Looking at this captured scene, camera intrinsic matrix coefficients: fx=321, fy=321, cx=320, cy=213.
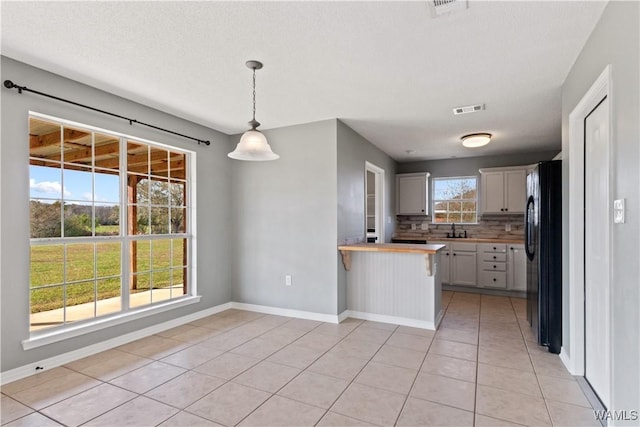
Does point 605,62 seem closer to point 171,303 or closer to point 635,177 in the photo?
point 635,177

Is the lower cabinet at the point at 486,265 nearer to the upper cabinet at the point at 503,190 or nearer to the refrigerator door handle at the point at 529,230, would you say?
the upper cabinet at the point at 503,190

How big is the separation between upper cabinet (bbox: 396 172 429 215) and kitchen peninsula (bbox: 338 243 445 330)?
8.46ft

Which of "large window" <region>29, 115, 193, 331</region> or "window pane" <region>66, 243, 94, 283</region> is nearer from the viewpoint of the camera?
"large window" <region>29, 115, 193, 331</region>

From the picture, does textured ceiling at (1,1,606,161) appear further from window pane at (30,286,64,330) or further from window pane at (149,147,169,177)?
window pane at (30,286,64,330)

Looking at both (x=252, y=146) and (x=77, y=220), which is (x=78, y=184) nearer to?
(x=77, y=220)

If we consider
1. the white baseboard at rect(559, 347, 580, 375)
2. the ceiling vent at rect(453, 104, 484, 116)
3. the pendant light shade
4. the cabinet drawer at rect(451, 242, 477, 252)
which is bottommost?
the white baseboard at rect(559, 347, 580, 375)

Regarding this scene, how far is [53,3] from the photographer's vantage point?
73.7 inches

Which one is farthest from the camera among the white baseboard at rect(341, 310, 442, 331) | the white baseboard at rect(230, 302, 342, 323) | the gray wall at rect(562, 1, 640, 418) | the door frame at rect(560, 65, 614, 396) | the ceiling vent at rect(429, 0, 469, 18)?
the white baseboard at rect(230, 302, 342, 323)

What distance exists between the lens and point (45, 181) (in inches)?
110

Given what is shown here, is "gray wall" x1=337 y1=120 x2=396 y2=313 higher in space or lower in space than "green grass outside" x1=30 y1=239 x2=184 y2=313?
higher

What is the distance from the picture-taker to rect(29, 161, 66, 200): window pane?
271 centimetres

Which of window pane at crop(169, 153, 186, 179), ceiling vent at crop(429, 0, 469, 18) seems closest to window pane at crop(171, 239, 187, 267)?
window pane at crop(169, 153, 186, 179)

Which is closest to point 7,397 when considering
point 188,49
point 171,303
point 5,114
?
point 171,303

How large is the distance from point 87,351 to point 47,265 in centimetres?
88
